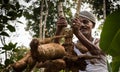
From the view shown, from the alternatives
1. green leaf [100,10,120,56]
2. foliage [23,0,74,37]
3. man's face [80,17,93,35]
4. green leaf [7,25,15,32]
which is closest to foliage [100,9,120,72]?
green leaf [100,10,120,56]

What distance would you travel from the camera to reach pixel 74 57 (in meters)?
1.54

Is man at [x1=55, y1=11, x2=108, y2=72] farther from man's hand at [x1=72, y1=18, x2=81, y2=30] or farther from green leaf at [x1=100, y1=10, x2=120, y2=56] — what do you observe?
green leaf at [x1=100, y1=10, x2=120, y2=56]

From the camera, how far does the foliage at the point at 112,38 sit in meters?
0.83

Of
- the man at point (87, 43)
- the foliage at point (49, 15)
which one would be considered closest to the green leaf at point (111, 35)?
the man at point (87, 43)

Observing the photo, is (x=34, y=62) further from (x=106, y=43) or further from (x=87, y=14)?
(x=87, y=14)

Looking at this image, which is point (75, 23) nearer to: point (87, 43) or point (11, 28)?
point (87, 43)

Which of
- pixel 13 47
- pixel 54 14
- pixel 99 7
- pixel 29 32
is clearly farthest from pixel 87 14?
pixel 29 32

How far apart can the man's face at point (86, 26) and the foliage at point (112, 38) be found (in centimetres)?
118

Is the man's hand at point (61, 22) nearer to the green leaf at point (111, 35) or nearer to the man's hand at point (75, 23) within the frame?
the man's hand at point (75, 23)

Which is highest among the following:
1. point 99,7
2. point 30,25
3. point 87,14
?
point 30,25

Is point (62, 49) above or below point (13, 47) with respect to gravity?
below

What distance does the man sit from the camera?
5.19 ft

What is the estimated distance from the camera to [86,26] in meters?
2.13

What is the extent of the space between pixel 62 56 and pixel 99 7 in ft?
34.7
